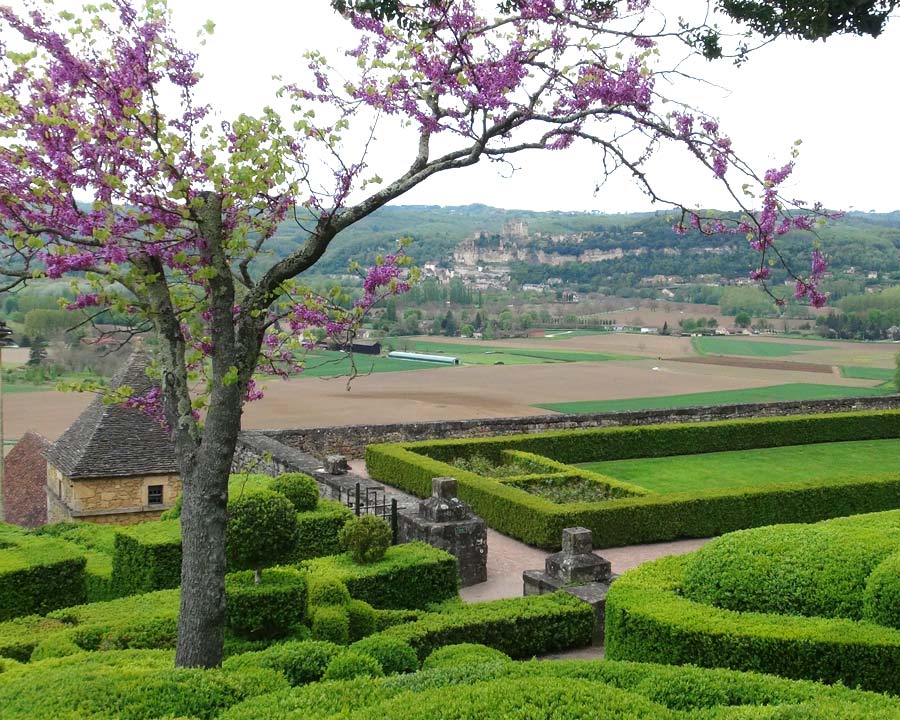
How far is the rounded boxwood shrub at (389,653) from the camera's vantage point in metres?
6.85

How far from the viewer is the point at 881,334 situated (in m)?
64.1

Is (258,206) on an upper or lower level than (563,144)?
lower

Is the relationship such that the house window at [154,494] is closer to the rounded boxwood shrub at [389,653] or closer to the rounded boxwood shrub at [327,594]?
the rounded boxwood shrub at [327,594]

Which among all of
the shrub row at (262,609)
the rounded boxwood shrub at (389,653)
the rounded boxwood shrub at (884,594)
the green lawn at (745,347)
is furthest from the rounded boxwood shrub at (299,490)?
the green lawn at (745,347)

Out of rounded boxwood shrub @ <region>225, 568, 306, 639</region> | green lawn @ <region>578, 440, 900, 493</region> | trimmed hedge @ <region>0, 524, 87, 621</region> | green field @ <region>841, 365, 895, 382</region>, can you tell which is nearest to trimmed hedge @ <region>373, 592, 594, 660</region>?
rounded boxwood shrub @ <region>225, 568, 306, 639</region>

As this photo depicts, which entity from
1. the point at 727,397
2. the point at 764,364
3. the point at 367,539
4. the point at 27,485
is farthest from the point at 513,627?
the point at 764,364

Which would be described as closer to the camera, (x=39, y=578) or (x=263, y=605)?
(x=263, y=605)

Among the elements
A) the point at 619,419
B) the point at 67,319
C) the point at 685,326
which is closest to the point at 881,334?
the point at 685,326

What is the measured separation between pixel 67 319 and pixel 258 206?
164 ft

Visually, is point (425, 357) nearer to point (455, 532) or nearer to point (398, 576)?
point (455, 532)

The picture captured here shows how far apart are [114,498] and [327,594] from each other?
43.2ft

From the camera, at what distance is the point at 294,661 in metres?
6.54

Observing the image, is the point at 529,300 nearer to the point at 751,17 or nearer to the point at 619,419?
the point at 619,419

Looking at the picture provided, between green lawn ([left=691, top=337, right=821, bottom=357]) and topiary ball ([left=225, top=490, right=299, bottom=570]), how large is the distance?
179 feet
